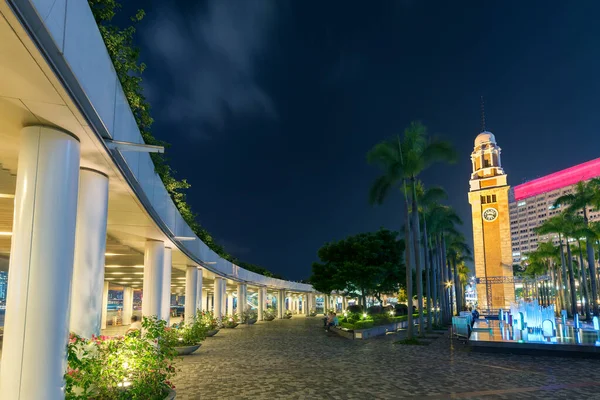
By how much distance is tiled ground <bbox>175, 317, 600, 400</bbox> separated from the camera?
10.6 meters

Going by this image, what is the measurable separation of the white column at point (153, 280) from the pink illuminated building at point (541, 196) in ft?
403

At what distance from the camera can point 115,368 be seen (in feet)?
25.2

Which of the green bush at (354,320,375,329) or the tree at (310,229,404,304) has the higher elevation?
the tree at (310,229,404,304)

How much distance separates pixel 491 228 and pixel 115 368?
77.7 m

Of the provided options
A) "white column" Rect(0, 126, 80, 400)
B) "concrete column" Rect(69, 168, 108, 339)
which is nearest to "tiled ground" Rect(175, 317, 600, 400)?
"concrete column" Rect(69, 168, 108, 339)

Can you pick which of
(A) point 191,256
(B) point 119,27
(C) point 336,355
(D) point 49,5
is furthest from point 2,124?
(A) point 191,256

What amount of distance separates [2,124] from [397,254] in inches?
1524

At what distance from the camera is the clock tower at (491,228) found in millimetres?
74625

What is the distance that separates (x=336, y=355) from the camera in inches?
719

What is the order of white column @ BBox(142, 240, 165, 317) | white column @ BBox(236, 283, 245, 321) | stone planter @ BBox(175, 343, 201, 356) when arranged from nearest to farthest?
white column @ BBox(142, 240, 165, 317), stone planter @ BBox(175, 343, 201, 356), white column @ BBox(236, 283, 245, 321)

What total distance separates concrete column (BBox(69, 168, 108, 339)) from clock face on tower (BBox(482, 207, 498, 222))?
77460mm

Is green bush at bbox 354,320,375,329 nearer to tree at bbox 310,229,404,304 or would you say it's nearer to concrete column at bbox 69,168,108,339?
tree at bbox 310,229,404,304

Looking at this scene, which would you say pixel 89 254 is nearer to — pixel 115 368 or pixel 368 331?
pixel 115 368

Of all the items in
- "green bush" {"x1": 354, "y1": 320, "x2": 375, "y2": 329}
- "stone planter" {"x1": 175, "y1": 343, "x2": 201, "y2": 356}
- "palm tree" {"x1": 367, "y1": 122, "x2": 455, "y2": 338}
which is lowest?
"stone planter" {"x1": 175, "y1": 343, "x2": 201, "y2": 356}
